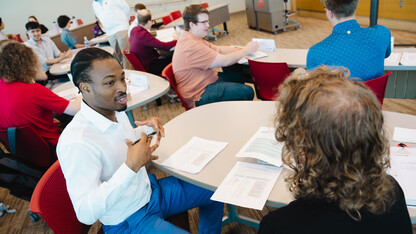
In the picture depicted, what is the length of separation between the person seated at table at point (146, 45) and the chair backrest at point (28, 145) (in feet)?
6.78

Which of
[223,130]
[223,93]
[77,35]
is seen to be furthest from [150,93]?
[77,35]

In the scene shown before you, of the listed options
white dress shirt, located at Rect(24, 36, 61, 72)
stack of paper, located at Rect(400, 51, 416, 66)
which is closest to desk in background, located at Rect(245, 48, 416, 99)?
stack of paper, located at Rect(400, 51, 416, 66)

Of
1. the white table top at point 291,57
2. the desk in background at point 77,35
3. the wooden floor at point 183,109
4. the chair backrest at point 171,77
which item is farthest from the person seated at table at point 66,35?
the white table top at point 291,57

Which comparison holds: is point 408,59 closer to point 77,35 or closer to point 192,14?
point 192,14

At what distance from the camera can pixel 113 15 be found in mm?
4539

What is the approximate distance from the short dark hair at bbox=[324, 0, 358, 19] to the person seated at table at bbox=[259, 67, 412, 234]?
1.25m

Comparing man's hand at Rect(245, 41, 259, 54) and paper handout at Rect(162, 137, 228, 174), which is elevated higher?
man's hand at Rect(245, 41, 259, 54)

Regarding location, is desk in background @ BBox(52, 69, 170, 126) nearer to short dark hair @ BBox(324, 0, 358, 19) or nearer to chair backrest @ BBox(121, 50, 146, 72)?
chair backrest @ BBox(121, 50, 146, 72)

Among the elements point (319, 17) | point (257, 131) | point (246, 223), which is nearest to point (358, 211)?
point (257, 131)

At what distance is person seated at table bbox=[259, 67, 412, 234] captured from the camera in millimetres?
622

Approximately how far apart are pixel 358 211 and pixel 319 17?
8.52 m

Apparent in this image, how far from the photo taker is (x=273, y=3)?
659cm

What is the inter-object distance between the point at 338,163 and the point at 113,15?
183 inches

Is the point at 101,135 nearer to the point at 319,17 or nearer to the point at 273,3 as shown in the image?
the point at 273,3
